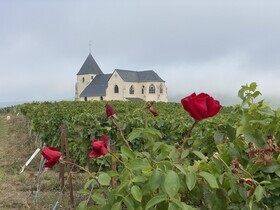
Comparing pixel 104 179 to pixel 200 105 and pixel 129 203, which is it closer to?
pixel 129 203

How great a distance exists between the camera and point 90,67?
9094 centimetres

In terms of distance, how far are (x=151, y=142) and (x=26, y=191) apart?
17.5ft

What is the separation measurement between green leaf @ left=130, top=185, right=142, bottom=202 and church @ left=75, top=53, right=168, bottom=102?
257 feet

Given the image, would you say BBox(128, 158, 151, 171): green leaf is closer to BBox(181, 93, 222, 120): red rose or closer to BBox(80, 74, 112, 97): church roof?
BBox(181, 93, 222, 120): red rose

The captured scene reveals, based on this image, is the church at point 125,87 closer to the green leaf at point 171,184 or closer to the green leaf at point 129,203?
the green leaf at point 129,203

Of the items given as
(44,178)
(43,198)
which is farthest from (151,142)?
(44,178)

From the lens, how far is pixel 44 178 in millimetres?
7969

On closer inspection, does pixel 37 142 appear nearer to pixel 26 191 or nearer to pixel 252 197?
pixel 26 191

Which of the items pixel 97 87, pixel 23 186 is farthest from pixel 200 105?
pixel 97 87

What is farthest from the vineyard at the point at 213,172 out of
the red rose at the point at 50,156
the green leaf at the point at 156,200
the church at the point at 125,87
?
the church at the point at 125,87

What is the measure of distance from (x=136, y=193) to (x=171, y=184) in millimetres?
187

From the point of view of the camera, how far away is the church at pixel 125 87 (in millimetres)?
81875

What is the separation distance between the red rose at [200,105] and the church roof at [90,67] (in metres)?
89.5

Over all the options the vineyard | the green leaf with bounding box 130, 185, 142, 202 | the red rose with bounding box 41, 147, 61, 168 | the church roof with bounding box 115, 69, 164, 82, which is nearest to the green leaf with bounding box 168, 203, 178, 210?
the vineyard
